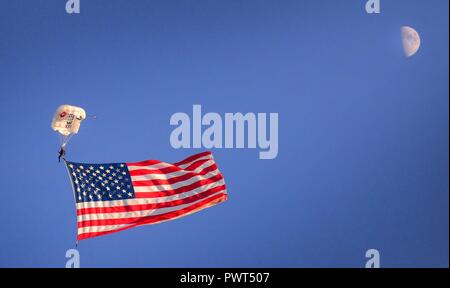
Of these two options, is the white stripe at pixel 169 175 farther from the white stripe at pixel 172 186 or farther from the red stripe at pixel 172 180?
the white stripe at pixel 172 186

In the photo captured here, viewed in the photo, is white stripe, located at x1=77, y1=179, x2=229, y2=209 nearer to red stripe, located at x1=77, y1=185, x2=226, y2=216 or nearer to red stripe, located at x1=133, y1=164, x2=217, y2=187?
red stripe, located at x1=77, y1=185, x2=226, y2=216

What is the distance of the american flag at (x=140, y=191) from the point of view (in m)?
38.7

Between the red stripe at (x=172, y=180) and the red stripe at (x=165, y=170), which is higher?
the red stripe at (x=165, y=170)

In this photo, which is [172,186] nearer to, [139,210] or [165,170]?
[165,170]

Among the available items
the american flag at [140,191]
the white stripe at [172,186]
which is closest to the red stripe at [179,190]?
the american flag at [140,191]

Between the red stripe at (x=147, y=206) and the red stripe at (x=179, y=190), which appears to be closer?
the red stripe at (x=147, y=206)

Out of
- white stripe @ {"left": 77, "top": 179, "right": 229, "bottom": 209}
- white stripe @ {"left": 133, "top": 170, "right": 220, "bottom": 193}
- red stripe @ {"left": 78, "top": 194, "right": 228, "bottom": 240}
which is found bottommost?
red stripe @ {"left": 78, "top": 194, "right": 228, "bottom": 240}

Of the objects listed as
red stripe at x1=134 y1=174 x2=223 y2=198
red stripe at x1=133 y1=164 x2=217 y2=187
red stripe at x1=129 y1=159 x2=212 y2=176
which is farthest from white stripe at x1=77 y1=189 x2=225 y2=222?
red stripe at x1=129 y1=159 x2=212 y2=176

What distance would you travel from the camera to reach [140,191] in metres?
40.2

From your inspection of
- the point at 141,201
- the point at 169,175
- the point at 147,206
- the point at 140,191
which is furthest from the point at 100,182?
the point at 169,175

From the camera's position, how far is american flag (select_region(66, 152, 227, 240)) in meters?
38.7
